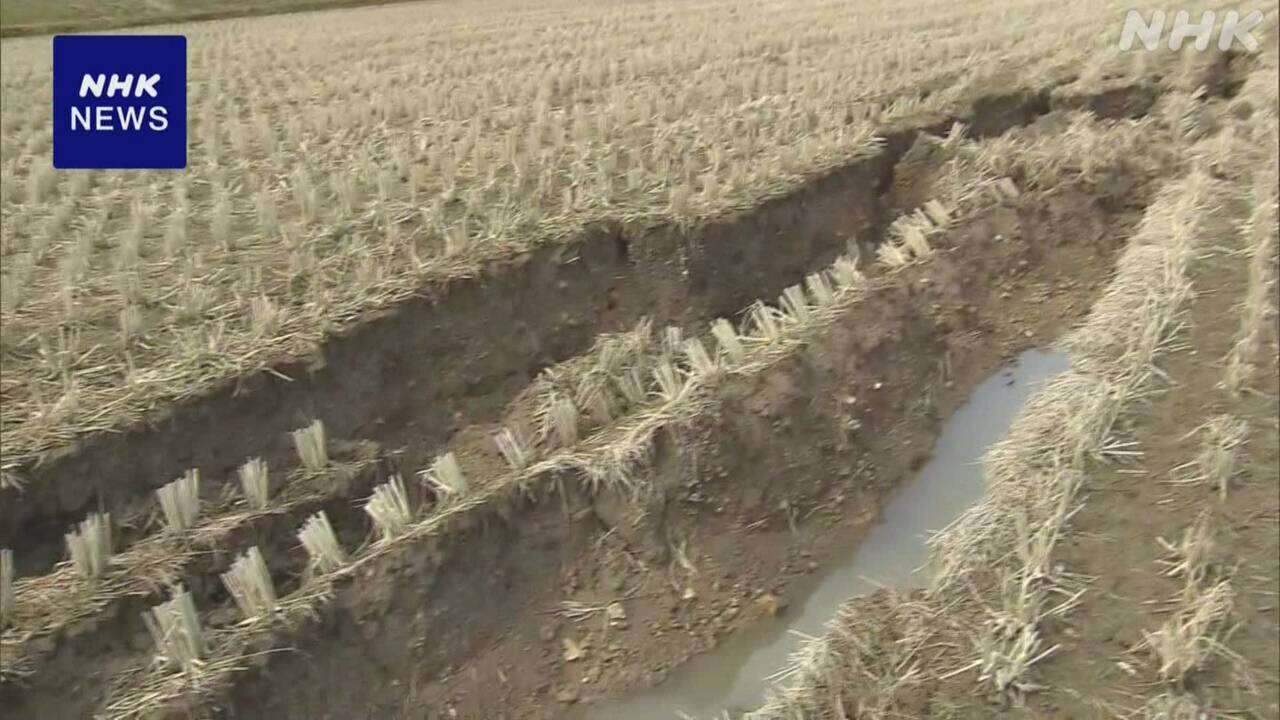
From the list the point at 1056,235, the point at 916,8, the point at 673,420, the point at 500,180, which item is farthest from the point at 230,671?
the point at 916,8

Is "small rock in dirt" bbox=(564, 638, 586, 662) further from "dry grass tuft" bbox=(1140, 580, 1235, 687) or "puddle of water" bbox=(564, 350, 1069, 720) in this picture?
"dry grass tuft" bbox=(1140, 580, 1235, 687)

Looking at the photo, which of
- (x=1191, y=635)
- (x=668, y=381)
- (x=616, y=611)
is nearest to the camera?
(x=1191, y=635)

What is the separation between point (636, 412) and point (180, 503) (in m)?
2.36

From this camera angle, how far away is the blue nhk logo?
5.07 meters

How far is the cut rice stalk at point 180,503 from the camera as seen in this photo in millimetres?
4348

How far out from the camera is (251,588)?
3.97 m

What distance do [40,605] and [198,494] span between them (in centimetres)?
82

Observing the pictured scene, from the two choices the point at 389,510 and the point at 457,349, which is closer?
the point at 389,510

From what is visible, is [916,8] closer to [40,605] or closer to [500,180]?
[500,180]

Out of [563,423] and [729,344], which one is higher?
[729,344]

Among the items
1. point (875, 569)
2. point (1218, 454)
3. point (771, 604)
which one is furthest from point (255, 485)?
point (1218, 454)

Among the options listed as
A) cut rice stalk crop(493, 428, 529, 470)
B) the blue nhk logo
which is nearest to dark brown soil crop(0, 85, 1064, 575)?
cut rice stalk crop(493, 428, 529, 470)

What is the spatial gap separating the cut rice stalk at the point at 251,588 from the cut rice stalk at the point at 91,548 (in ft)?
2.02

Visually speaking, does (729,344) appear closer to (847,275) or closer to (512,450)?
(847,275)
